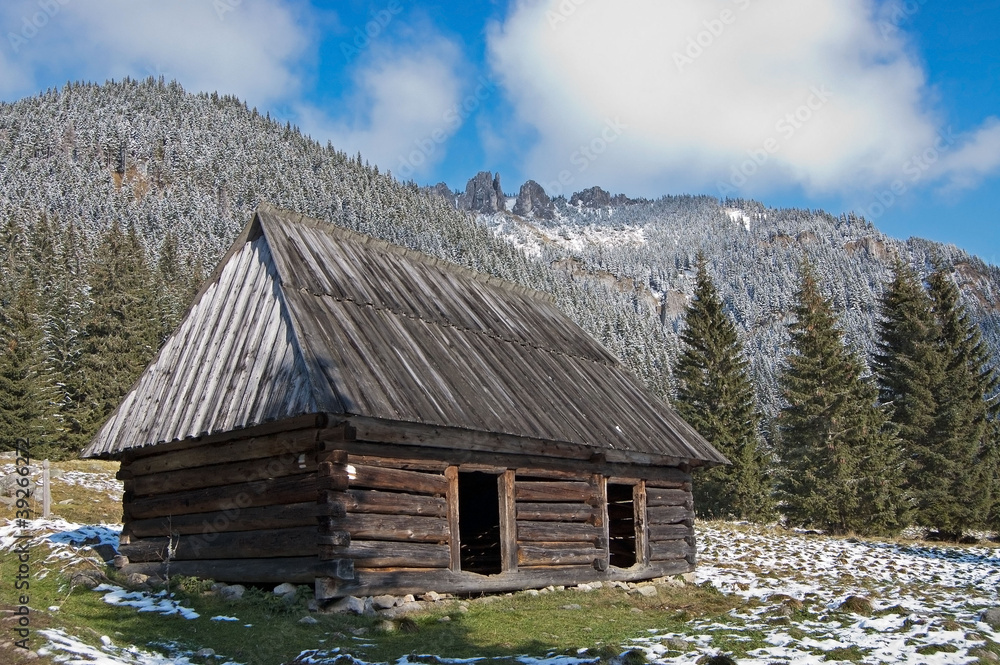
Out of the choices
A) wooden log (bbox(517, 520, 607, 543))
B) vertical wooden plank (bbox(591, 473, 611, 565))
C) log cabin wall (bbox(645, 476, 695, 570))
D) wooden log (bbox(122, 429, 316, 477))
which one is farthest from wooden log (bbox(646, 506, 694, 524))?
wooden log (bbox(122, 429, 316, 477))

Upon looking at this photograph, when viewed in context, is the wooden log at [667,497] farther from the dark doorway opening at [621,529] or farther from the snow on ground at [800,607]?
the snow on ground at [800,607]

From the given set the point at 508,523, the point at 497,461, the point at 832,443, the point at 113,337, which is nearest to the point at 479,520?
the point at 508,523

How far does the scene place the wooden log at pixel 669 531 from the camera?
1644 centimetres

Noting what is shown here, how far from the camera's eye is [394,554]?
11.2 metres

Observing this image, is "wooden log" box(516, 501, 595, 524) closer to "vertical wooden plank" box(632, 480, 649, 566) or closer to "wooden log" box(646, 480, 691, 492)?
"vertical wooden plank" box(632, 480, 649, 566)

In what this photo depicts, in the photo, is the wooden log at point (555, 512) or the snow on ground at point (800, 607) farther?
the wooden log at point (555, 512)

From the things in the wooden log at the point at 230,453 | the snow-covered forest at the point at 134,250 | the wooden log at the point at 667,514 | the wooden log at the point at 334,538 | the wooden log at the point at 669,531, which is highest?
the snow-covered forest at the point at 134,250

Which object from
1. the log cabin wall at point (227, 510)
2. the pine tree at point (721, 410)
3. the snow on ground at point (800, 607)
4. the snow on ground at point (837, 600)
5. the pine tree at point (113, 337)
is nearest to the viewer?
the snow on ground at point (800, 607)

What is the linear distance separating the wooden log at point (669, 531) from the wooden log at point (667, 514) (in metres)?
0.09

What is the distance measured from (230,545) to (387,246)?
8212 mm

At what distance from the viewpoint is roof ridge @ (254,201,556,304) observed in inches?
623

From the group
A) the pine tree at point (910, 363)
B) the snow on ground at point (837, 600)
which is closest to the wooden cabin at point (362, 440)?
the snow on ground at point (837, 600)

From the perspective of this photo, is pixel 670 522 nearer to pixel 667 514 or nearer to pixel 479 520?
pixel 667 514

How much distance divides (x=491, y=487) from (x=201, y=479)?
305 inches
